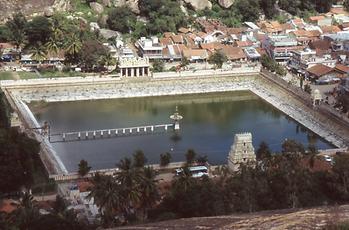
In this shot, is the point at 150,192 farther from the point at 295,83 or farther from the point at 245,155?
the point at 295,83

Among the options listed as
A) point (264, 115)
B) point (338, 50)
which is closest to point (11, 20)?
point (264, 115)

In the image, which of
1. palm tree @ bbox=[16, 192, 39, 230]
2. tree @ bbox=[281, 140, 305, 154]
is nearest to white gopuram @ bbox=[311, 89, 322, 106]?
tree @ bbox=[281, 140, 305, 154]

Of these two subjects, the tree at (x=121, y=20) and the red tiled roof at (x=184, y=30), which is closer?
the tree at (x=121, y=20)

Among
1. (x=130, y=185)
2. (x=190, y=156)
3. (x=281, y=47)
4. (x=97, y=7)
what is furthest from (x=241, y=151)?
(x=97, y=7)

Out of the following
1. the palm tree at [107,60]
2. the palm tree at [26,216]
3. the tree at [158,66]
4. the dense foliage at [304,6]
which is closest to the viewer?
the palm tree at [26,216]

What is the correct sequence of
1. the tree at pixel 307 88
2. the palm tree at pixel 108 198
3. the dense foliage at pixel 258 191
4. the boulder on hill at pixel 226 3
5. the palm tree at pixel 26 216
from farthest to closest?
the boulder on hill at pixel 226 3 < the tree at pixel 307 88 < the palm tree at pixel 108 198 < the dense foliage at pixel 258 191 < the palm tree at pixel 26 216

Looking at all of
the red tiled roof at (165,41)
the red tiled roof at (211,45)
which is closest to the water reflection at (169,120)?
the red tiled roof at (211,45)

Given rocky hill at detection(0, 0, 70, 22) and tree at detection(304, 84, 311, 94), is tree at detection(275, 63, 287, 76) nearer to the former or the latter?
tree at detection(304, 84, 311, 94)

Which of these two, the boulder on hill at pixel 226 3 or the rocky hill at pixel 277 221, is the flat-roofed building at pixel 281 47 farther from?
the rocky hill at pixel 277 221
